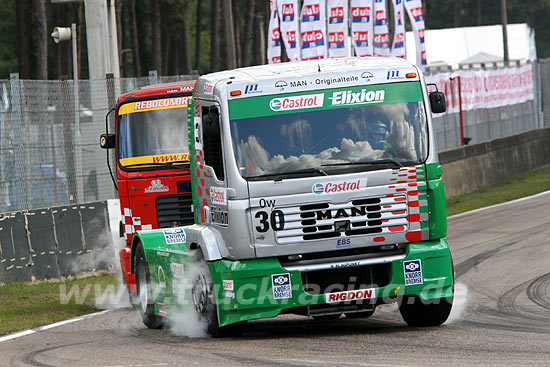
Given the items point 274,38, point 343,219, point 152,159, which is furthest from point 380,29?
point 343,219

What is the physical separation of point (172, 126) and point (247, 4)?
170 feet

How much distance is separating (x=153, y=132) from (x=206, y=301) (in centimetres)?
475

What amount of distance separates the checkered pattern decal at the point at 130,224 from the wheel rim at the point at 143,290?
2.26 m

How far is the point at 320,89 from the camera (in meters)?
10.6

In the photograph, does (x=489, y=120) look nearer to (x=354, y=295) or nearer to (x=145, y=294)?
(x=145, y=294)

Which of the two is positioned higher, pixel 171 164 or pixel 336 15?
pixel 336 15

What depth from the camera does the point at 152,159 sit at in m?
15.0

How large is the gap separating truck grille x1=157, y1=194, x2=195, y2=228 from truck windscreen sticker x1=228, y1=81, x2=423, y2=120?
434 centimetres

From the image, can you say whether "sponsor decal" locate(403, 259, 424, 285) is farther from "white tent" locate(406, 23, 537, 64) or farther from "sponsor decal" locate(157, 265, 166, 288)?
"white tent" locate(406, 23, 537, 64)

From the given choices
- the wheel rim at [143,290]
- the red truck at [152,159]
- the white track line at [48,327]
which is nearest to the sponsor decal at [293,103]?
the wheel rim at [143,290]

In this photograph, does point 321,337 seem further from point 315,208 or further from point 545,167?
point 545,167

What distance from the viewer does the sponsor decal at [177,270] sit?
1130cm

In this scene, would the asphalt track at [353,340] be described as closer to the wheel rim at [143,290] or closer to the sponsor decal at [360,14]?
the wheel rim at [143,290]

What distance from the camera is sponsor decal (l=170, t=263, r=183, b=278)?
1130cm
